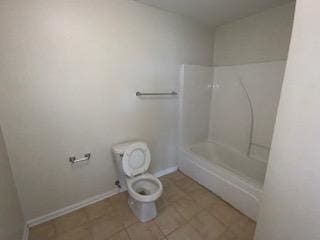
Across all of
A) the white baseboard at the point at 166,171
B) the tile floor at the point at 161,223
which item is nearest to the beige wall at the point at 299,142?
the tile floor at the point at 161,223

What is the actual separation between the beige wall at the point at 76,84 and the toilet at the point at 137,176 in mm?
224

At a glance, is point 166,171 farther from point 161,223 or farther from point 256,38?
point 256,38

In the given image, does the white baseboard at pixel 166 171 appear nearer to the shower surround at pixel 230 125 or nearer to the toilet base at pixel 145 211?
the shower surround at pixel 230 125

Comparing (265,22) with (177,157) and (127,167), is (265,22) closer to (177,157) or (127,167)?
(177,157)

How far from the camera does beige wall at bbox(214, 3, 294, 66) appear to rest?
5.90 feet

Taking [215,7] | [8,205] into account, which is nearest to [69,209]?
[8,205]

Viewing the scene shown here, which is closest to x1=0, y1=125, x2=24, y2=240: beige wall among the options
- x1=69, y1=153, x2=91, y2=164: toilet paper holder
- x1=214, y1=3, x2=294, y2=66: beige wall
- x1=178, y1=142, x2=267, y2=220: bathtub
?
x1=69, y1=153, x2=91, y2=164: toilet paper holder

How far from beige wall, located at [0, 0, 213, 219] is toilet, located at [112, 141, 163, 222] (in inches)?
8.8

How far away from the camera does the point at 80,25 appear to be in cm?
146

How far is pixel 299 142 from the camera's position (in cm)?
81

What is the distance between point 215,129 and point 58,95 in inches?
91.9

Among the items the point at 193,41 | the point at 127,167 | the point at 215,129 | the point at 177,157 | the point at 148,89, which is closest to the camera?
the point at 127,167

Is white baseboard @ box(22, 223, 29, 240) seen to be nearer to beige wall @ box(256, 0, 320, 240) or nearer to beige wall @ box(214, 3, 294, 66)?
beige wall @ box(256, 0, 320, 240)

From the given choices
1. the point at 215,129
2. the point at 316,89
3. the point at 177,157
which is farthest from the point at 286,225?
the point at 215,129
